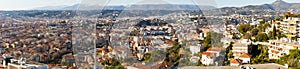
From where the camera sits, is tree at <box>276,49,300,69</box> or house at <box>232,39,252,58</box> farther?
house at <box>232,39,252,58</box>

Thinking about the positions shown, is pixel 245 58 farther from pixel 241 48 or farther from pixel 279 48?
pixel 279 48

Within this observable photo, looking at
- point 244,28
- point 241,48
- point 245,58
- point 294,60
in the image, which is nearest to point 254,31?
point 244,28

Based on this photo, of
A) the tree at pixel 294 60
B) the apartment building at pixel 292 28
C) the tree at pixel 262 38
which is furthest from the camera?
the apartment building at pixel 292 28

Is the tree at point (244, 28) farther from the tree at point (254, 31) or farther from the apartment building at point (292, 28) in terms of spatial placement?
the apartment building at point (292, 28)

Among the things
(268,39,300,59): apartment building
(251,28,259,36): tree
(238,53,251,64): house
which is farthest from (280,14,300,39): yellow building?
(238,53,251,64): house

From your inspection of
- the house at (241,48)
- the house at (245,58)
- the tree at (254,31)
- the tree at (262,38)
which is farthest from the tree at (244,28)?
the house at (245,58)

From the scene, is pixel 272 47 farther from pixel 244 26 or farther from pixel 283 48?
pixel 244 26

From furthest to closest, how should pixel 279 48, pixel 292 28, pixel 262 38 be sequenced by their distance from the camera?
pixel 292 28 < pixel 262 38 < pixel 279 48

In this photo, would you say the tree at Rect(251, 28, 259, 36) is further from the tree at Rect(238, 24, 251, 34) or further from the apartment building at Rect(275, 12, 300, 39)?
the apartment building at Rect(275, 12, 300, 39)

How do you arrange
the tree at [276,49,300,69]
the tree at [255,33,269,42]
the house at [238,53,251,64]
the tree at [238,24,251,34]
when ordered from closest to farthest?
→ the tree at [276,49,300,69] → the house at [238,53,251,64] → the tree at [255,33,269,42] → the tree at [238,24,251,34]

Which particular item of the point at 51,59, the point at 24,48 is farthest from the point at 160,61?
the point at 24,48

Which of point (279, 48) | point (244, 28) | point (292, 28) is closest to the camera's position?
point (279, 48)
